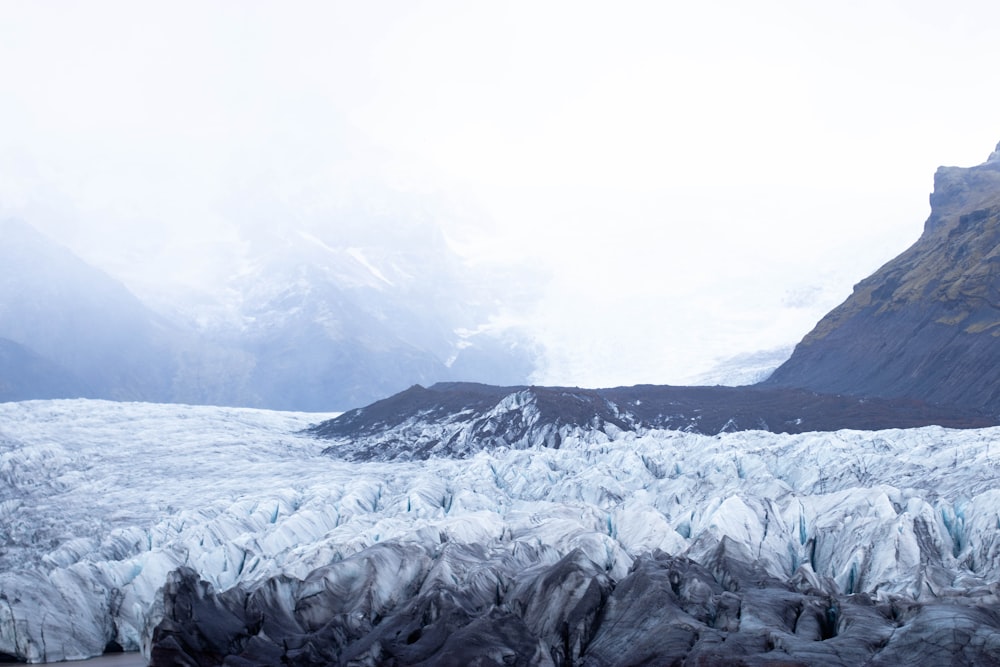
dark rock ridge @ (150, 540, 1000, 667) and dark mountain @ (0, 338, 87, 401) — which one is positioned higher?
dark mountain @ (0, 338, 87, 401)

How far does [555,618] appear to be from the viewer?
2697 cm

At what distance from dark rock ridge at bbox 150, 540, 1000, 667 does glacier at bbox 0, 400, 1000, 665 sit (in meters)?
0.08

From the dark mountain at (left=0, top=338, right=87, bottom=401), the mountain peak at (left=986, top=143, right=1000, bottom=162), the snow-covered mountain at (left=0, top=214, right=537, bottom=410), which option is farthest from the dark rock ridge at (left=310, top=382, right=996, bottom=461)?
the mountain peak at (left=986, top=143, right=1000, bottom=162)

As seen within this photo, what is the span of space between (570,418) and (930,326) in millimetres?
40597

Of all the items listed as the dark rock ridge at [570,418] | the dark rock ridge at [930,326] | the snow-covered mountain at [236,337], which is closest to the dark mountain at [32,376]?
the snow-covered mountain at [236,337]

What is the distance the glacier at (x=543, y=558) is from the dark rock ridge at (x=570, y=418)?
13.4 metres

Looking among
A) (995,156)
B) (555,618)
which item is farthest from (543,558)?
(995,156)

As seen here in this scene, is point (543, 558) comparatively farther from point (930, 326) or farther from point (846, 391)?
point (930, 326)

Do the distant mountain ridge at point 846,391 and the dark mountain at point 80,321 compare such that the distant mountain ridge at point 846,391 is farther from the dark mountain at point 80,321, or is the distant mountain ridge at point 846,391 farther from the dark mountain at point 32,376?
the dark mountain at point 32,376

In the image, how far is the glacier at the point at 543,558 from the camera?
25.0m

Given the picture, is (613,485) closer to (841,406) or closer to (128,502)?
(128,502)

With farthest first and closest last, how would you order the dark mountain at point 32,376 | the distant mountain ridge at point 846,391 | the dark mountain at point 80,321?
the dark mountain at point 80,321, the dark mountain at point 32,376, the distant mountain ridge at point 846,391

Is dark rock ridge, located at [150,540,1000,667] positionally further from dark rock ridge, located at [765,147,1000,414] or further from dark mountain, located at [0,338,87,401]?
dark mountain, located at [0,338,87,401]

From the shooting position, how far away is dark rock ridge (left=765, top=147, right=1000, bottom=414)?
276 ft
